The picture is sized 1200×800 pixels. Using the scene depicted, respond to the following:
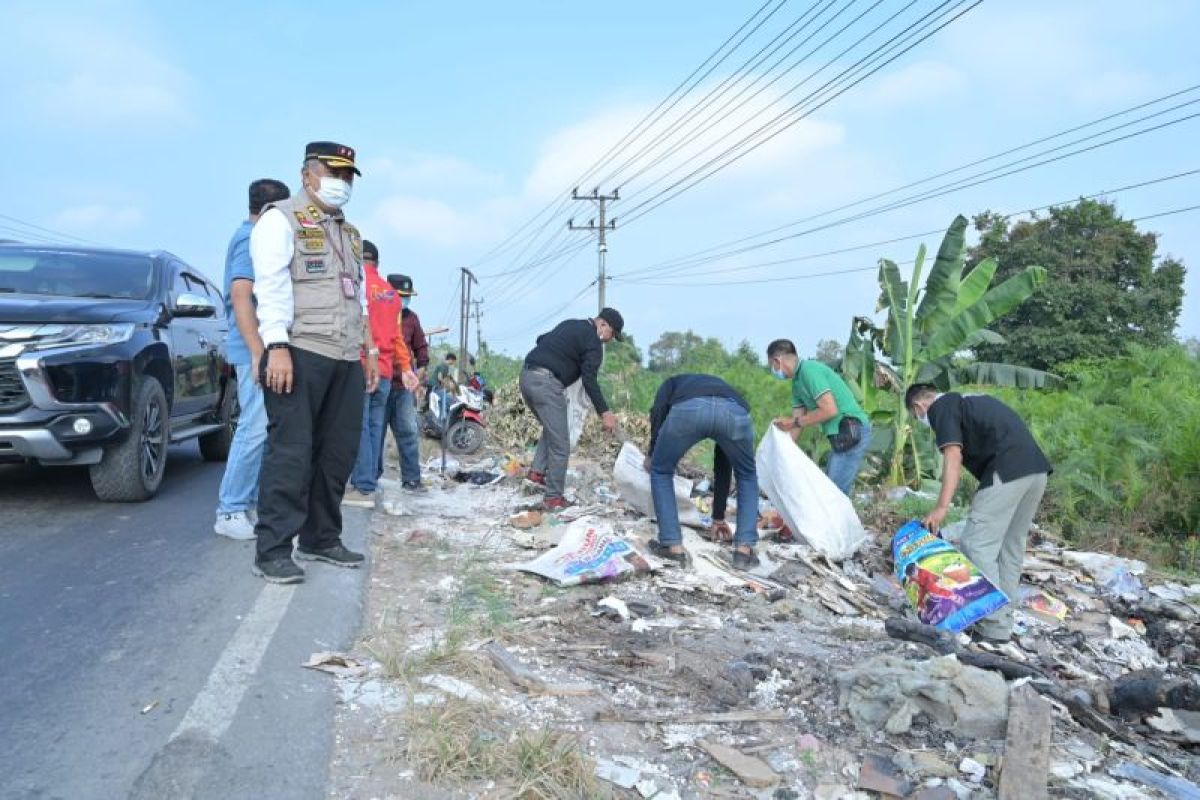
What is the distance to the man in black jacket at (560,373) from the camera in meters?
6.98

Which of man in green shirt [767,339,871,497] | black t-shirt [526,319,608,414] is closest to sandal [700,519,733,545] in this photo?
man in green shirt [767,339,871,497]

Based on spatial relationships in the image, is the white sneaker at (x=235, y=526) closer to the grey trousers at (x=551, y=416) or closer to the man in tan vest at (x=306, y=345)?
the man in tan vest at (x=306, y=345)

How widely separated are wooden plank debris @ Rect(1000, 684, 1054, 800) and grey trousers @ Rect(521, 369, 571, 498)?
4.20 meters

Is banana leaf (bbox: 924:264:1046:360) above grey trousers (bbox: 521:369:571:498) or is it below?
above

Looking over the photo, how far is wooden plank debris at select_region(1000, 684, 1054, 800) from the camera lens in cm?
275

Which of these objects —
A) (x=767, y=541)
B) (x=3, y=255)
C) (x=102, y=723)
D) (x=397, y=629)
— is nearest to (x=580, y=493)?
(x=767, y=541)

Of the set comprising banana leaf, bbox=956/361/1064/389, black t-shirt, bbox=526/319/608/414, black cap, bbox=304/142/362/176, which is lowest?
banana leaf, bbox=956/361/1064/389

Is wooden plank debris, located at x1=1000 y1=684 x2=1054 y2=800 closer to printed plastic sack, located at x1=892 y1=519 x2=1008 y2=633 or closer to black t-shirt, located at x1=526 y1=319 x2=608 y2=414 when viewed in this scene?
printed plastic sack, located at x1=892 y1=519 x2=1008 y2=633

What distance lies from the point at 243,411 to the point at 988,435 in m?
4.47

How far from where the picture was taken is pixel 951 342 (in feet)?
33.7

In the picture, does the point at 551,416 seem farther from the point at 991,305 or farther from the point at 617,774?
the point at 991,305

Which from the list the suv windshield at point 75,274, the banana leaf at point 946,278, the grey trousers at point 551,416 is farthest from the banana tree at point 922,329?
the suv windshield at point 75,274

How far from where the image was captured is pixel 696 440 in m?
5.70

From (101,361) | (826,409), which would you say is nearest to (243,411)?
(101,361)
